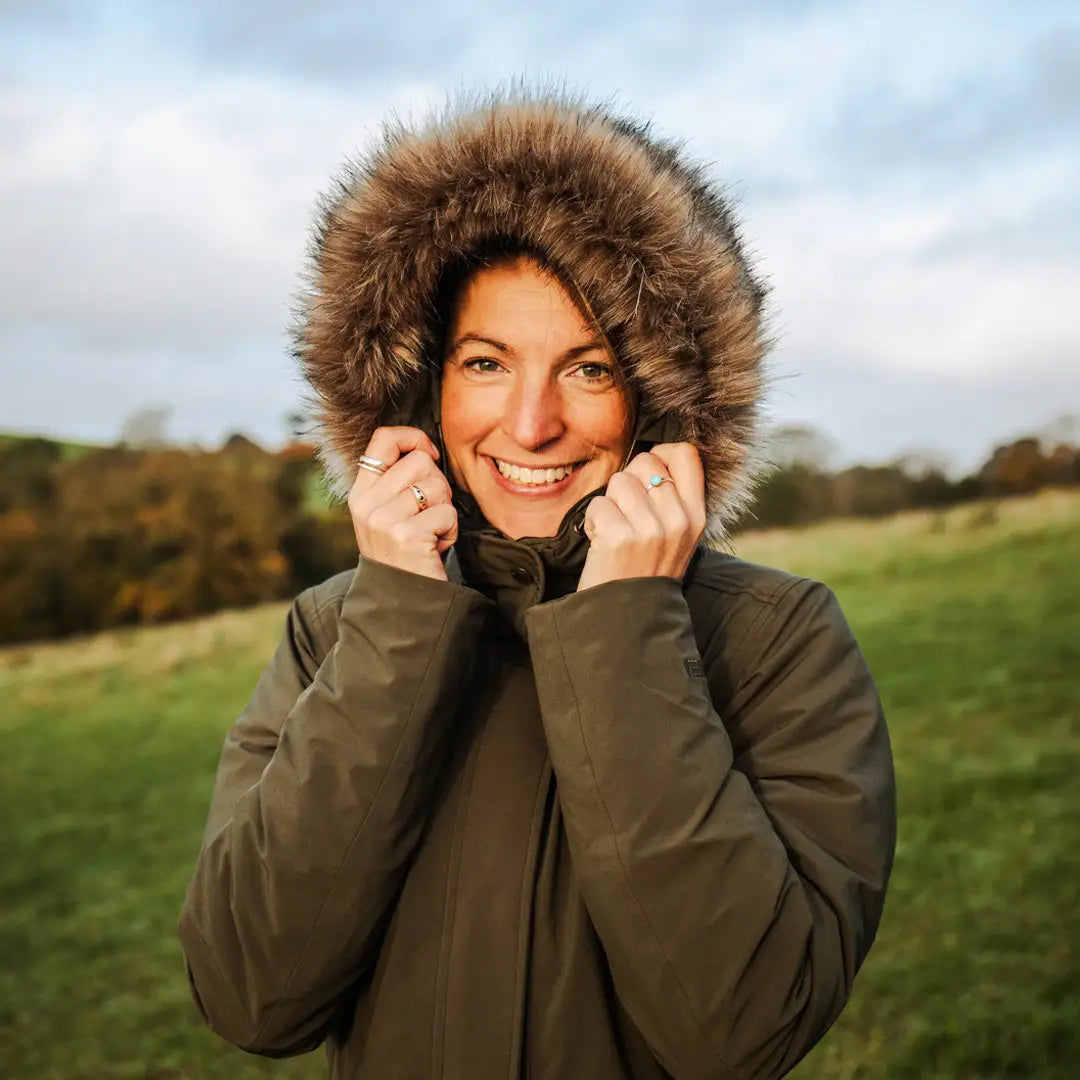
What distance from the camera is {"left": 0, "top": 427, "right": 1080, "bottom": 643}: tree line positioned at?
1427cm

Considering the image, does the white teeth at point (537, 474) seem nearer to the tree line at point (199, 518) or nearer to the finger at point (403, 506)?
the finger at point (403, 506)

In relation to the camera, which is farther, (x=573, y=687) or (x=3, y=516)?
(x=3, y=516)

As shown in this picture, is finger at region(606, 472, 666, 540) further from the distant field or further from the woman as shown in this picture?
the distant field

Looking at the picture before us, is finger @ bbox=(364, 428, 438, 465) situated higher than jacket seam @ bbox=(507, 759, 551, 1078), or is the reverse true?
finger @ bbox=(364, 428, 438, 465)

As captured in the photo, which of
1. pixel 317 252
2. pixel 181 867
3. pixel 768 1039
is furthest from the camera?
pixel 181 867

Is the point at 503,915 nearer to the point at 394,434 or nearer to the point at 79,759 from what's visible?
the point at 394,434

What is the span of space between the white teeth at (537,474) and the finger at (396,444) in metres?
0.14

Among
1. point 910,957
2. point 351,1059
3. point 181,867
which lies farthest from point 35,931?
point 351,1059

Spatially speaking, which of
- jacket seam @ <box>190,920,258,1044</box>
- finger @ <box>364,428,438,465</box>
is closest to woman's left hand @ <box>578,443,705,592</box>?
finger @ <box>364,428,438,465</box>

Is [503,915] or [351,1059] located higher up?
[503,915]

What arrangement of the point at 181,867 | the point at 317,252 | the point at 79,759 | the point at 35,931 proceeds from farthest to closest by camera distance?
the point at 79,759
the point at 181,867
the point at 35,931
the point at 317,252

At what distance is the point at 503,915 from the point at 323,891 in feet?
0.90

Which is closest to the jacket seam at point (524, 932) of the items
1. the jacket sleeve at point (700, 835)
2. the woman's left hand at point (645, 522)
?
the jacket sleeve at point (700, 835)

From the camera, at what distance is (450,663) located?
5.92ft
